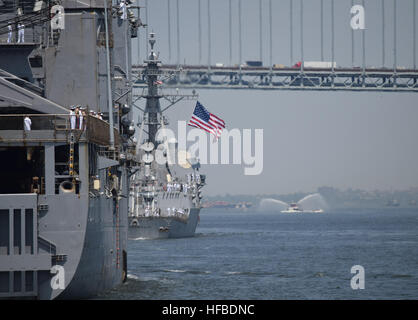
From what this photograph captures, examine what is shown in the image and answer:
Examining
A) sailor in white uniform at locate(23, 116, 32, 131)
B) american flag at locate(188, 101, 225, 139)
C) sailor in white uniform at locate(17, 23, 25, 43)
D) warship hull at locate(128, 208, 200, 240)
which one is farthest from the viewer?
warship hull at locate(128, 208, 200, 240)

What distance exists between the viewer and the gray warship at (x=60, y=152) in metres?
26.6

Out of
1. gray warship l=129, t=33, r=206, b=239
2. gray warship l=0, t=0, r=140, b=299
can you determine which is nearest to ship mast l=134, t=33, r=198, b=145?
gray warship l=129, t=33, r=206, b=239

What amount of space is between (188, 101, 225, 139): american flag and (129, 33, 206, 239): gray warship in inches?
1326

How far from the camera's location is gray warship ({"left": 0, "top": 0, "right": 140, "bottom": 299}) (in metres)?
26.6

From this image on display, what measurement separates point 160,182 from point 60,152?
216ft

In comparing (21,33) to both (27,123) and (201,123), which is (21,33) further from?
(201,123)

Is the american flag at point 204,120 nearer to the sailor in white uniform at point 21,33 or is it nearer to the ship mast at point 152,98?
the sailor in white uniform at point 21,33

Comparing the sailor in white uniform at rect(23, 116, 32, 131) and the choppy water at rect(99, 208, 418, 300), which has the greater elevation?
the sailor in white uniform at rect(23, 116, 32, 131)

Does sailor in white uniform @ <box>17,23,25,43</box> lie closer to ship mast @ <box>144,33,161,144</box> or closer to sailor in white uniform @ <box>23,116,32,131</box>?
sailor in white uniform @ <box>23,116,32,131</box>

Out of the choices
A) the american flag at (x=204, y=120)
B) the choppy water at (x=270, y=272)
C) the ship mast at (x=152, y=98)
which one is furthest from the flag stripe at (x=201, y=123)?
the ship mast at (x=152, y=98)

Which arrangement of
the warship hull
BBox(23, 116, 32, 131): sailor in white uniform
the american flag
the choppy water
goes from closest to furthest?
BBox(23, 116, 32, 131): sailor in white uniform
the choppy water
the american flag
the warship hull

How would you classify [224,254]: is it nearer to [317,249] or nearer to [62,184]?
[317,249]

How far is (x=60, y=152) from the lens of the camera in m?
29.8
